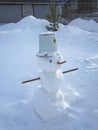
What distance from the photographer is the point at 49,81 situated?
8.15 ft

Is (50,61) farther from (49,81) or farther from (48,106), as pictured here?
(48,106)

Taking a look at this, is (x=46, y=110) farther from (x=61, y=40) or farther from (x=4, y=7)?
(x=4, y=7)

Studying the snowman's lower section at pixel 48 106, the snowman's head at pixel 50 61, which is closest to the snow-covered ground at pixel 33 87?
the snowman's lower section at pixel 48 106

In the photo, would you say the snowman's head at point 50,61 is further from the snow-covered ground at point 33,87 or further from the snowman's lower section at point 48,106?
the snow-covered ground at point 33,87

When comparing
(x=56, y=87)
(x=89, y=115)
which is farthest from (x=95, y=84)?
(x=56, y=87)

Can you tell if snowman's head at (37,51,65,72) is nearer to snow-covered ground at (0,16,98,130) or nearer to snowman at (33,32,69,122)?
snowman at (33,32,69,122)

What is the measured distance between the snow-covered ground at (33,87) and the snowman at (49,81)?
0.11 m

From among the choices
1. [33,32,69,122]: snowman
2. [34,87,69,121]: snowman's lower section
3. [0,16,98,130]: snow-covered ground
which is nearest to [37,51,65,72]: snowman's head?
[33,32,69,122]: snowman

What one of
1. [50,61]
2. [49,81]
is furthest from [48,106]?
[50,61]

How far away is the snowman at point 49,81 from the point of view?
96.0 inches

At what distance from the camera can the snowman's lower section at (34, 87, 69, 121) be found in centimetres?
255

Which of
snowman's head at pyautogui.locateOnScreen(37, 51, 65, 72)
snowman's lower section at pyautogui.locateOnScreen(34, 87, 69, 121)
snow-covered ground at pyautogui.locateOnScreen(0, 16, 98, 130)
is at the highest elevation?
snowman's head at pyautogui.locateOnScreen(37, 51, 65, 72)

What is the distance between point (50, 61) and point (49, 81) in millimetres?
250

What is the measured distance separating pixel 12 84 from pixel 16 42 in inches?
101
